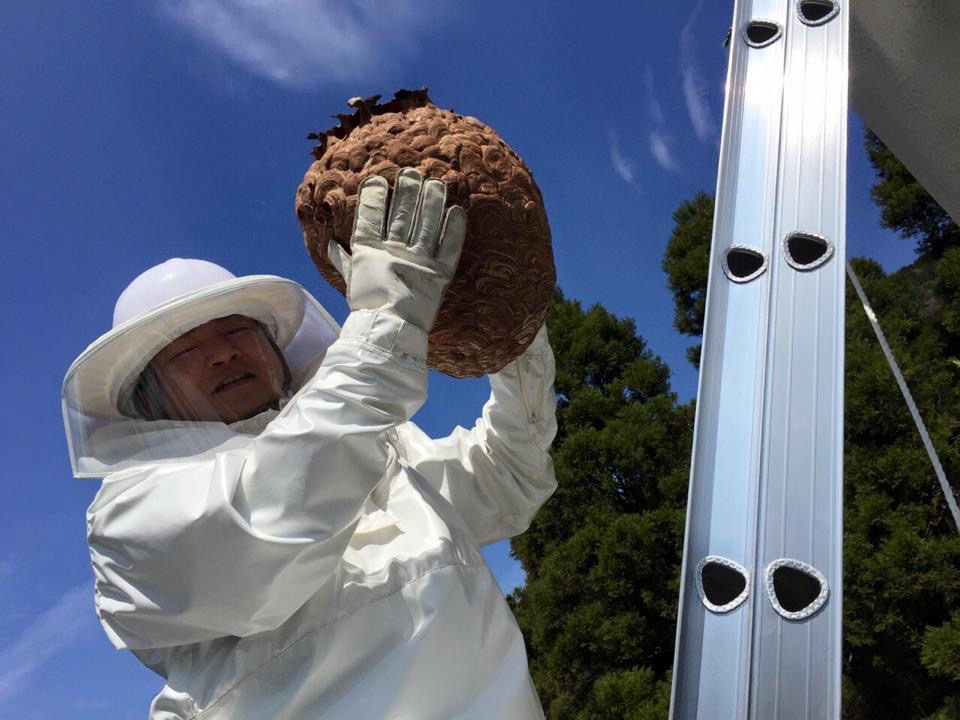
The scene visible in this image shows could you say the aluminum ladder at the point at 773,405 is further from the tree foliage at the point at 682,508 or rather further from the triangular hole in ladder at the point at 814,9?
the tree foliage at the point at 682,508

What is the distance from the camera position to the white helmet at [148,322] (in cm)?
198

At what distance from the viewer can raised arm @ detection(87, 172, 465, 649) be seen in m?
1.58

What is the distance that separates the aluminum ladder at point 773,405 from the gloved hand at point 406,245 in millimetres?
579

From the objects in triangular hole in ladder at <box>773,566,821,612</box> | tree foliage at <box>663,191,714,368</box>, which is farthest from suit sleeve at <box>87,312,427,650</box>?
tree foliage at <box>663,191,714,368</box>

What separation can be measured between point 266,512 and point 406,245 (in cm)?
61

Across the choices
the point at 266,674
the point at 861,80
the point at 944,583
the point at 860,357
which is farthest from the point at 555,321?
the point at 266,674

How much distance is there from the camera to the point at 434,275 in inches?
67.4

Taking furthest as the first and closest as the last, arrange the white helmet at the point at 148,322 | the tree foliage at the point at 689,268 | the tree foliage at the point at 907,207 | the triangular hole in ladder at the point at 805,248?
the tree foliage at the point at 689,268
the tree foliage at the point at 907,207
the white helmet at the point at 148,322
the triangular hole in ladder at the point at 805,248

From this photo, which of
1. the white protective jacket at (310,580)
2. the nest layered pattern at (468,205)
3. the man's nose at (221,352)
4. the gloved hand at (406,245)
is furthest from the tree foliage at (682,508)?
the man's nose at (221,352)

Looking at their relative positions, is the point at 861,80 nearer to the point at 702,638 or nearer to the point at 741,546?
the point at 741,546

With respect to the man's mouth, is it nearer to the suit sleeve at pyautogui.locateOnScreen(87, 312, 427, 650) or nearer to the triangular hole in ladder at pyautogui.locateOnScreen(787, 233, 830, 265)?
the suit sleeve at pyautogui.locateOnScreen(87, 312, 427, 650)

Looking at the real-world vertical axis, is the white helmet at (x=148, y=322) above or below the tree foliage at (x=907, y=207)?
below

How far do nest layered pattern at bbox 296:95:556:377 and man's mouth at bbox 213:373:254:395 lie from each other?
420mm

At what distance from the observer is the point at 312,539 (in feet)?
5.19
